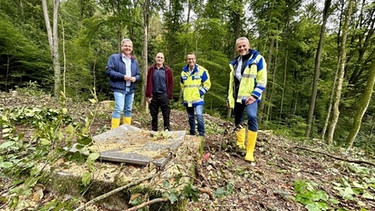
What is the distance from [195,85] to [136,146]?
6.59 feet

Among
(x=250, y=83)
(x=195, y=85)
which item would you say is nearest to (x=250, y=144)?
(x=250, y=83)

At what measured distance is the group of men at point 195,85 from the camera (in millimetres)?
3230

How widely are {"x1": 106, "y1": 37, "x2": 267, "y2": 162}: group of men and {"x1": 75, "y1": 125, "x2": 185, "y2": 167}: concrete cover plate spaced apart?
2.13ft

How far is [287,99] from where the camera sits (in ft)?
57.0

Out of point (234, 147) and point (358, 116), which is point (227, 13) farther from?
point (234, 147)

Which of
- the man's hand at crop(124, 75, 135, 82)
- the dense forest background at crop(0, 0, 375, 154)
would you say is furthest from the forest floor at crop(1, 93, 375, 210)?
the dense forest background at crop(0, 0, 375, 154)

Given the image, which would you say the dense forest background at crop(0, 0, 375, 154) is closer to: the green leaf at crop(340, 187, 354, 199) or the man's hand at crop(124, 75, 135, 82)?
the man's hand at crop(124, 75, 135, 82)

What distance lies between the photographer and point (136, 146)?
256 centimetres

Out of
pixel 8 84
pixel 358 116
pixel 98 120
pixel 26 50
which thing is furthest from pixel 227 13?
pixel 8 84

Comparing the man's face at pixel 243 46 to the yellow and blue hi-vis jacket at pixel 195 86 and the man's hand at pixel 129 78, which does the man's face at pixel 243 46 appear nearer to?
the yellow and blue hi-vis jacket at pixel 195 86

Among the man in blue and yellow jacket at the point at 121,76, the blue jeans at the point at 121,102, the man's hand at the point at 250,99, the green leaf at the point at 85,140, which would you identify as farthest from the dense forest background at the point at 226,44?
the green leaf at the point at 85,140

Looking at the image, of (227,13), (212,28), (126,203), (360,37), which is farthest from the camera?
(227,13)

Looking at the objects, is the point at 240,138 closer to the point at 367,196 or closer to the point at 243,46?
the point at 243,46

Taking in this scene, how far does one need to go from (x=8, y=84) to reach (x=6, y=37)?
2409 mm
